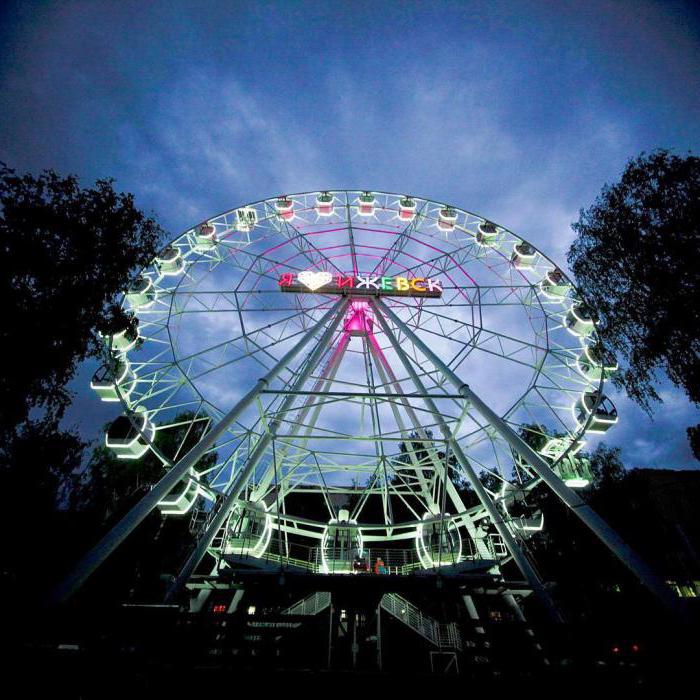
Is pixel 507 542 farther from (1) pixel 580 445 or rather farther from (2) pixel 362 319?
(2) pixel 362 319

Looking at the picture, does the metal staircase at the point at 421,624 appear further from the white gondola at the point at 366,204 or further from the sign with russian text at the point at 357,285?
the white gondola at the point at 366,204

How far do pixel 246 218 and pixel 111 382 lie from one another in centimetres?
1054

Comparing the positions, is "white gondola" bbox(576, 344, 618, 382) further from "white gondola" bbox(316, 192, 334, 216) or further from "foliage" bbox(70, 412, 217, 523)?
"foliage" bbox(70, 412, 217, 523)

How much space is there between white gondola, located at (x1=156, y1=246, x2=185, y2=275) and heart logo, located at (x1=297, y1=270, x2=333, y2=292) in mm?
6334

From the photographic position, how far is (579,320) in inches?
679

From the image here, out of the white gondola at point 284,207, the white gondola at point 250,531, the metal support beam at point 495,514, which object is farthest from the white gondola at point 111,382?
the metal support beam at point 495,514

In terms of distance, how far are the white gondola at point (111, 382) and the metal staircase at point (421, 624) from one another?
14.0m

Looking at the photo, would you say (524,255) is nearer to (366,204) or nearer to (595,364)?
(595,364)

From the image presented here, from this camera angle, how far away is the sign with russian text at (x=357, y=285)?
17438 millimetres

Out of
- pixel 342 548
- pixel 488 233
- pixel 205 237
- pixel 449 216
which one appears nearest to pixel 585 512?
pixel 342 548

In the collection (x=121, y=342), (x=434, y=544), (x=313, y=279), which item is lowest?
(x=434, y=544)

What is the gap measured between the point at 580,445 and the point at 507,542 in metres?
5.90

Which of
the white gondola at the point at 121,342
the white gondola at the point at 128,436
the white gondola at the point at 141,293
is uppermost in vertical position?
the white gondola at the point at 141,293

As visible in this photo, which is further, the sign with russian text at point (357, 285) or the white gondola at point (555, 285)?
the white gondola at point (555, 285)
